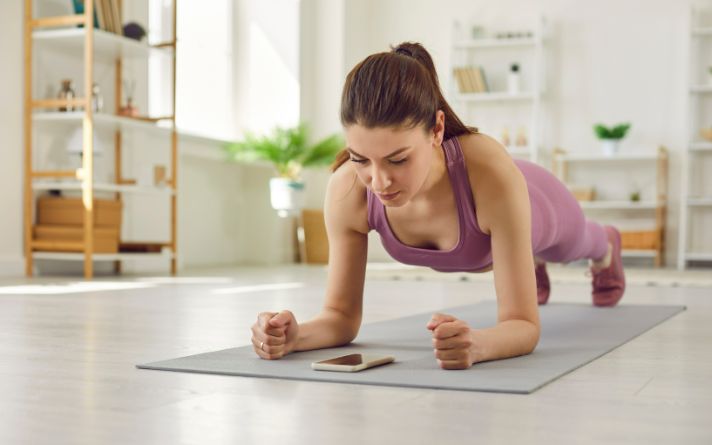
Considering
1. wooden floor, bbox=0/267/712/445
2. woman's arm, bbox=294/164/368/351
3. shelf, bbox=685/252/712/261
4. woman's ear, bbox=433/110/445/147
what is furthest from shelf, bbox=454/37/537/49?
woman's ear, bbox=433/110/445/147

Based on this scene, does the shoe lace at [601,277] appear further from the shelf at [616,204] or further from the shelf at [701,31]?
the shelf at [701,31]

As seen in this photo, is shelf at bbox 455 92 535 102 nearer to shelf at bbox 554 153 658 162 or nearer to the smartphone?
shelf at bbox 554 153 658 162

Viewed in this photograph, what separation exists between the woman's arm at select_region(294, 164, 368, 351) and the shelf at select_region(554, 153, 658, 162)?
537 centimetres

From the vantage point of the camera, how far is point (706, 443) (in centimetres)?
100

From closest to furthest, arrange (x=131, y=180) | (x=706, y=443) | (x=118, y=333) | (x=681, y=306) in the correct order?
1. (x=706, y=443)
2. (x=118, y=333)
3. (x=681, y=306)
4. (x=131, y=180)

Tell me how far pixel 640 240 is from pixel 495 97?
5.21 ft

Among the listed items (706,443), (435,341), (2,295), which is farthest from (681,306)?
(2,295)

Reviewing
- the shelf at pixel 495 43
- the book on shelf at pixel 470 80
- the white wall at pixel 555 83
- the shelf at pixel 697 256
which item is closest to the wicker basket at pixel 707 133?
the white wall at pixel 555 83

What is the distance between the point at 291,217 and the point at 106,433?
642 centimetres

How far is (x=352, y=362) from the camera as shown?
1.55 metres

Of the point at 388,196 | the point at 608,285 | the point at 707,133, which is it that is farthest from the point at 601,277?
the point at 707,133

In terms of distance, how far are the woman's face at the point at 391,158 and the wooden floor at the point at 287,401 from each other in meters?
0.31

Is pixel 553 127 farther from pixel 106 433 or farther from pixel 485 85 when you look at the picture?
pixel 106 433

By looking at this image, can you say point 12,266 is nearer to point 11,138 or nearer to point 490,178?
point 11,138
